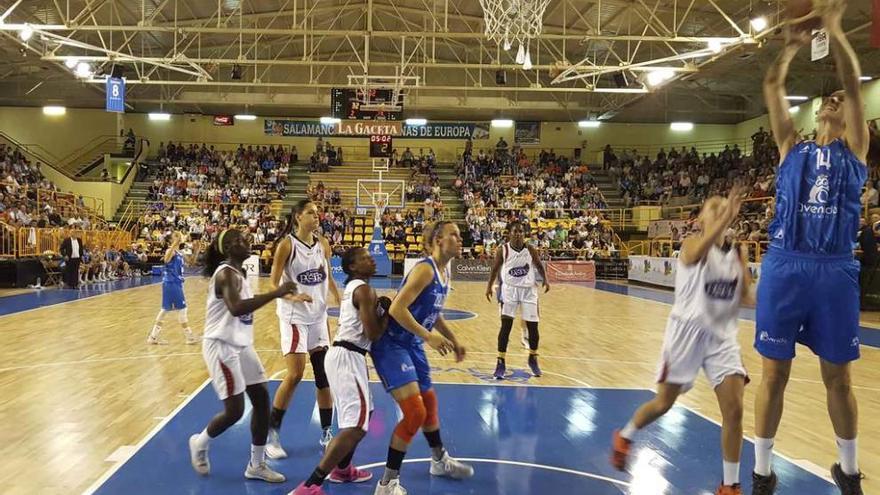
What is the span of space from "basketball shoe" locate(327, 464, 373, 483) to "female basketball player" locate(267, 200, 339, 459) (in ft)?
2.13

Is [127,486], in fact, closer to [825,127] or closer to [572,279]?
[825,127]

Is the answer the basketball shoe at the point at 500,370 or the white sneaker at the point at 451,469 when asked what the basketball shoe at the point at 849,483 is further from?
the basketball shoe at the point at 500,370

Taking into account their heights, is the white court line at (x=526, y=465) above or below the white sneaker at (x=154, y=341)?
above

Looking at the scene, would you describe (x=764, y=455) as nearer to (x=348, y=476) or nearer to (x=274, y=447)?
(x=348, y=476)

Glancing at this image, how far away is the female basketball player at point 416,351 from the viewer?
3.85m

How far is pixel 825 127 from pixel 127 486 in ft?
14.0

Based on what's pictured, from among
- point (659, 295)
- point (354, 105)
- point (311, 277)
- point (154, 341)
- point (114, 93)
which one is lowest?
point (659, 295)

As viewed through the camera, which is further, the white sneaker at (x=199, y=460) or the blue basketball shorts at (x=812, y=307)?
the white sneaker at (x=199, y=460)

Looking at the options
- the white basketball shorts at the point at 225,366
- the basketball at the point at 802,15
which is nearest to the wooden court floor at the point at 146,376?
the white basketball shorts at the point at 225,366

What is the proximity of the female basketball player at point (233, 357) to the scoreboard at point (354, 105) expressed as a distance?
17.4 meters

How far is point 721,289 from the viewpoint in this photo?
3652mm

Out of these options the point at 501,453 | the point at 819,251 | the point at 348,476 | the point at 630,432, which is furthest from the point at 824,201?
the point at 348,476

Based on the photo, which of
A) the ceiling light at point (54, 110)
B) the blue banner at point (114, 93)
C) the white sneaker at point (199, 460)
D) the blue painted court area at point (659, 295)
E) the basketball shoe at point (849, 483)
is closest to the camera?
the basketball shoe at point (849, 483)

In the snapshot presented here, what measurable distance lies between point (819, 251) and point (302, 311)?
11.0 feet
